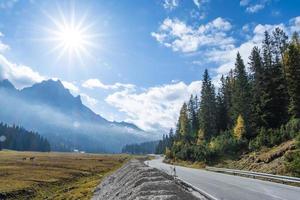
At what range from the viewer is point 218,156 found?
2768 inches

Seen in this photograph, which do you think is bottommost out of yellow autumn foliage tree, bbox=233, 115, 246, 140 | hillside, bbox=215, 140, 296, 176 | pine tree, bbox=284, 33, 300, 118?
hillside, bbox=215, 140, 296, 176

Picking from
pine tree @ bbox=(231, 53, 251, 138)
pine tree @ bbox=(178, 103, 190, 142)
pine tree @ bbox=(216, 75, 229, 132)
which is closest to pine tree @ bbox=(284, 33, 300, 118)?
pine tree @ bbox=(231, 53, 251, 138)

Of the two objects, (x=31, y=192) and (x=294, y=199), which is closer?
(x=294, y=199)

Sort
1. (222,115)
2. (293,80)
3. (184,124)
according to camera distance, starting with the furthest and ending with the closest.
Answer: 1. (184,124)
2. (222,115)
3. (293,80)

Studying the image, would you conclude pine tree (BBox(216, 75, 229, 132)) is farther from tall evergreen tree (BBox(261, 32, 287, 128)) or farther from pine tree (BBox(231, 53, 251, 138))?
tall evergreen tree (BBox(261, 32, 287, 128))

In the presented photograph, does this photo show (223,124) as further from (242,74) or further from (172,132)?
(172,132)

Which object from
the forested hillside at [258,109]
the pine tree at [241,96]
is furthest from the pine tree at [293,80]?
the pine tree at [241,96]

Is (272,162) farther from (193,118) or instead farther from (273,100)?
(193,118)

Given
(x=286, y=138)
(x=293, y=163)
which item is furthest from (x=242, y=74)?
(x=293, y=163)

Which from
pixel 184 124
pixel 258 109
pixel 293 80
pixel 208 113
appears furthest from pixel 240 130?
pixel 184 124

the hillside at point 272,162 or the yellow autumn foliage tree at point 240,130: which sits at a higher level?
the yellow autumn foliage tree at point 240,130

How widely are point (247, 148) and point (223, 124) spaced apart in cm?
3406

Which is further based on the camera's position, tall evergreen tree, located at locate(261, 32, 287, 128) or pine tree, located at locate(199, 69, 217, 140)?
pine tree, located at locate(199, 69, 217, 140)

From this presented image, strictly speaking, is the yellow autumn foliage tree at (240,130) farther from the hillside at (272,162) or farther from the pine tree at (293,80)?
the hillside at (272,162)
